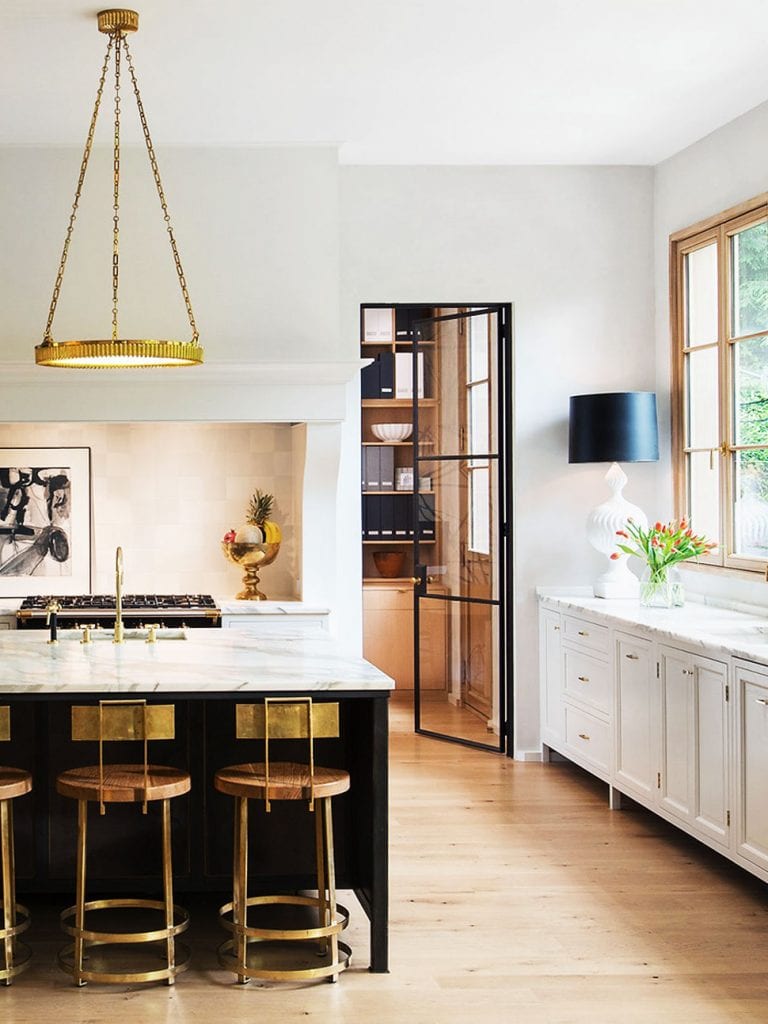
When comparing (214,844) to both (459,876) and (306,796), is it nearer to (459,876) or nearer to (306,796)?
(306,796)

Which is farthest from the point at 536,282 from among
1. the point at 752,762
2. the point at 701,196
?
the point at 752,762

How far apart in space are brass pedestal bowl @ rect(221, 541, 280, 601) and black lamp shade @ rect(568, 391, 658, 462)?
1734 millimetres

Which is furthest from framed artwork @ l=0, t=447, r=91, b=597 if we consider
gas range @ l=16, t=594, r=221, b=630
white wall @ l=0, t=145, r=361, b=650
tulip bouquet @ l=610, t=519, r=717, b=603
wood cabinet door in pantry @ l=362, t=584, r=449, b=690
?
tulip bouquet @ l=610, t=519, r=717, b=603

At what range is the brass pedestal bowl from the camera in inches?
260

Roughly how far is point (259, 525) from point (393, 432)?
224 cm

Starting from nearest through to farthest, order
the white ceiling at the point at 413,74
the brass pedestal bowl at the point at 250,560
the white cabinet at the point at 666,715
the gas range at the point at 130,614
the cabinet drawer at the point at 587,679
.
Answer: the white cabinet at the point at 666,715 → the white ceiling at the point at 413,74 → the cabinet drawer at the point at 587,679 → the gas range at the point at 130,614 → the brass pedestal bowl at the point at 250,560

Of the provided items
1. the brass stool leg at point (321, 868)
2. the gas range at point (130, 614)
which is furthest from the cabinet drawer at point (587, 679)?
the brass stool leg at point (321, 868)

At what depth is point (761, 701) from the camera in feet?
14.0

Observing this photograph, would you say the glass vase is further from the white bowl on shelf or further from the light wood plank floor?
the white bowl on shelf

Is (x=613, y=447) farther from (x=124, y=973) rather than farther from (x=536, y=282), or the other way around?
(x=124, y=973)

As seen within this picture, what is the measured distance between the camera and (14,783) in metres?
3.73

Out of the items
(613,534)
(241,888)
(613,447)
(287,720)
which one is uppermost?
(613,447)

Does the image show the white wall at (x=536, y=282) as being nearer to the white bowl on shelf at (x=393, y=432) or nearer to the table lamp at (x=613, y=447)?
the table lamp at (x=613, y=447)

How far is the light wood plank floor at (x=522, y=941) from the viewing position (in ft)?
11.5
